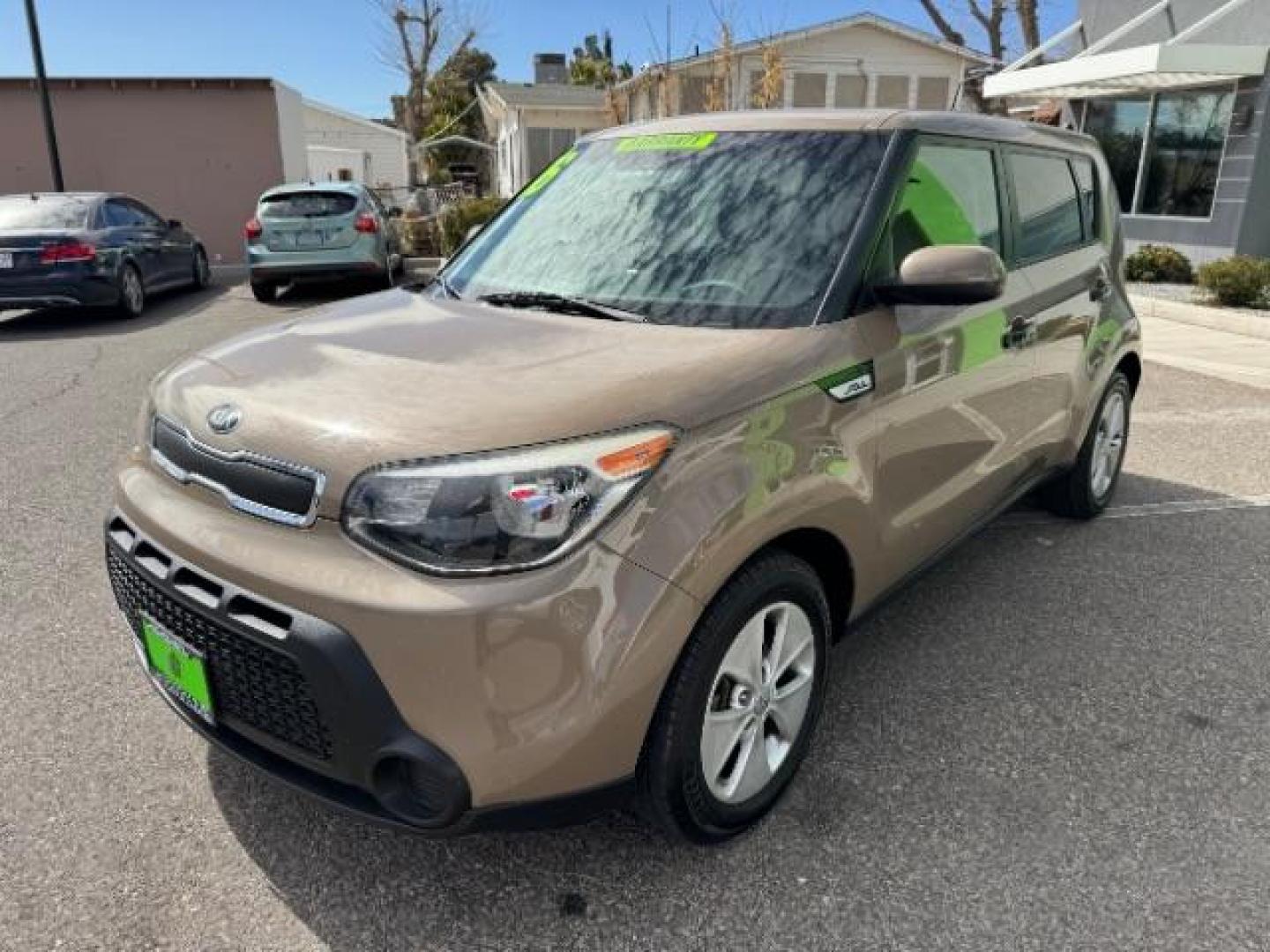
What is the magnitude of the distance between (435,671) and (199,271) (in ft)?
44.8

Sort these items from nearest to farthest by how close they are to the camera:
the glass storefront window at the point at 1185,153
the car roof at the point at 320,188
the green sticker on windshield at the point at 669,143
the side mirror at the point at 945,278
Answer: the side mirror at the point at 945,278 → the green sticker on windshield at the point at 669,143 → the car roof at the point at 320,188 → the glass storefront window at the point at 1185,153

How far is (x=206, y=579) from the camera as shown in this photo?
2.02m

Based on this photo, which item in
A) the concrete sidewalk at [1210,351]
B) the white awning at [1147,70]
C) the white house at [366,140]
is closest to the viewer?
the concrete sidewalk at [1210,351]

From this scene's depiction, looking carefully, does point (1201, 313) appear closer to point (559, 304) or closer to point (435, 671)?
point (559, 304)

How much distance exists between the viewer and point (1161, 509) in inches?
188

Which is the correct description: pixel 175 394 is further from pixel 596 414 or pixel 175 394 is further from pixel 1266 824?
pixel 1266 824

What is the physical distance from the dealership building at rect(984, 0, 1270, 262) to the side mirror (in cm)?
1116

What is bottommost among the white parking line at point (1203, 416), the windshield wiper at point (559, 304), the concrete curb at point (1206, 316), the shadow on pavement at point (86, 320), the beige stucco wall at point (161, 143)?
the white parking line at point (1203, 416)

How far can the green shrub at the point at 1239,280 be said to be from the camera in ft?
33.8

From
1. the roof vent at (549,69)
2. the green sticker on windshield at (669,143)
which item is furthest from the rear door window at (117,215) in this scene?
the roof vent at (549,69)

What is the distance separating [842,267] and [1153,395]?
5.81 m

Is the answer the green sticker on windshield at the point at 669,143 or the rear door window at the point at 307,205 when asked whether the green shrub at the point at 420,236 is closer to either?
the rear door window at the point at 307,205

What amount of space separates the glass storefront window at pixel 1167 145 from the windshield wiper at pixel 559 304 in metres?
12.2

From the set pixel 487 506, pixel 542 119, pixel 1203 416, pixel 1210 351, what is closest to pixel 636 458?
pixel 487 506
